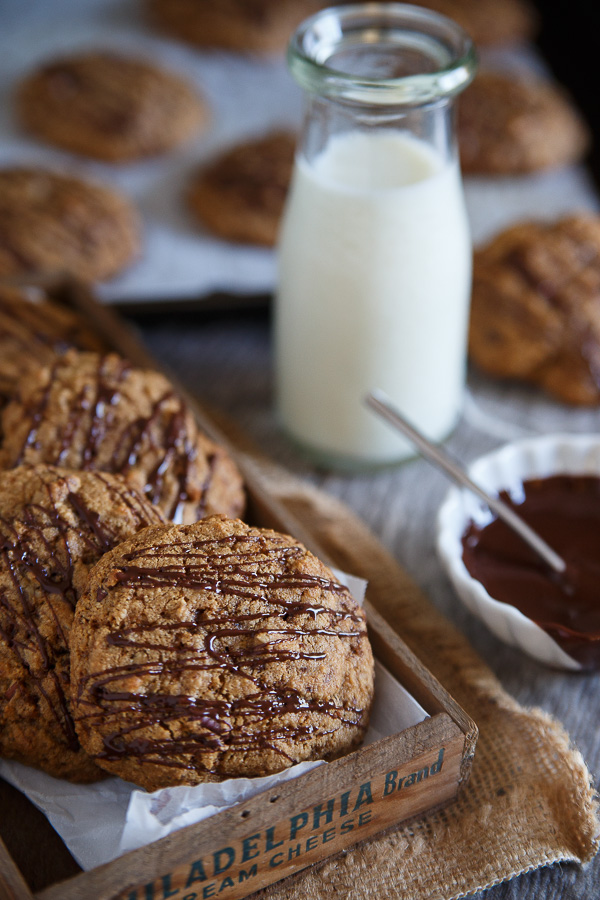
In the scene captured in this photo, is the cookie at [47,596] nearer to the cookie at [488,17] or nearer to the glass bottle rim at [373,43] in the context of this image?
the glass bottle rim at [373,43]

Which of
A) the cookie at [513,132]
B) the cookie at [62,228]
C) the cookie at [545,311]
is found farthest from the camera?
the cookie at [513,132]

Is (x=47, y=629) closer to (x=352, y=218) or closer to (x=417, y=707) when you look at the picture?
(x=417, y=707)

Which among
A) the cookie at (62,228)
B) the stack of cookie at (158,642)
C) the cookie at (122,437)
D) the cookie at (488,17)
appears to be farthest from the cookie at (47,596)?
the cookie at (488,17)

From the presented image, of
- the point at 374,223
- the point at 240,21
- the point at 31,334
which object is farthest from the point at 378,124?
the point at 240,21

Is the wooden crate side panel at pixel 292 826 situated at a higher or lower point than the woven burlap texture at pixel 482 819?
higher

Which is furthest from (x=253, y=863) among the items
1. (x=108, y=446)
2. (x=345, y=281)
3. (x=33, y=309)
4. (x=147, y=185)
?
(x=147, y=185)
